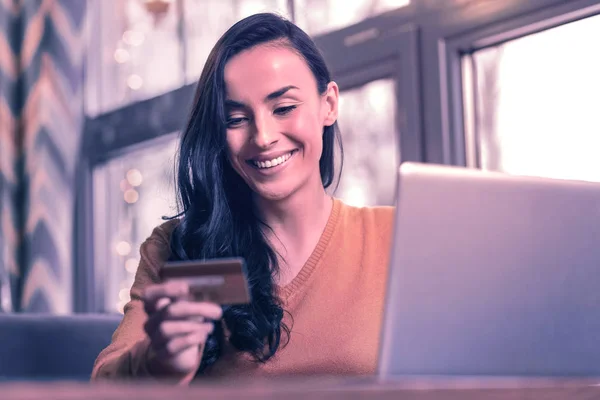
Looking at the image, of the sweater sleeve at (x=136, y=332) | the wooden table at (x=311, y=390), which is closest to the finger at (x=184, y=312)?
the sweater sleeve at (x=136, y=332)

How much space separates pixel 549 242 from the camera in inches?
35.9

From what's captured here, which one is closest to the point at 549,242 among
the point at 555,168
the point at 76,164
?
the point at 555,168

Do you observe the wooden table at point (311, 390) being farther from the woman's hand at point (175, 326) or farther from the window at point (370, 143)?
the window at point (370, 143)

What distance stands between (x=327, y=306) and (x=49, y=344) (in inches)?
23.5

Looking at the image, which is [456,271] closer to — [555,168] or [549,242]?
[549,242]

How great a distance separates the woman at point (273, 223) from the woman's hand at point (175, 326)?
0.39 m

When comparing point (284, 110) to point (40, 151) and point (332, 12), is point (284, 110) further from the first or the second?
point (40, 151)

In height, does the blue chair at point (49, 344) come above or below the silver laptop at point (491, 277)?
below

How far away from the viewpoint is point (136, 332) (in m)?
1.35

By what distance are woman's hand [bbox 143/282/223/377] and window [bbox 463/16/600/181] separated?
1245 millimetres

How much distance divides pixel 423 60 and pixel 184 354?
1.37m

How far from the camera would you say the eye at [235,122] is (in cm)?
157

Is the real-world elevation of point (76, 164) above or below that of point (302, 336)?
above

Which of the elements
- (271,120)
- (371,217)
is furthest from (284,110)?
(371,217)
